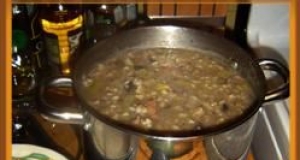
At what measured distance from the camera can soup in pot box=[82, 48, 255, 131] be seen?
2.74 feet

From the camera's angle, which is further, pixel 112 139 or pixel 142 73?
pixel 142 73

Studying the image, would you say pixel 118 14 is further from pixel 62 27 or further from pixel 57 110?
pixel 57 110

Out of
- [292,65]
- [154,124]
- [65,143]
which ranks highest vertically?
[292,65]

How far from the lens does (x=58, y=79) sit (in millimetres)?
829

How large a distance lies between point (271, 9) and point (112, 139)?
53 cm

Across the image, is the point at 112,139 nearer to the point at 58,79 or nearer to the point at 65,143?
the point at 58,79

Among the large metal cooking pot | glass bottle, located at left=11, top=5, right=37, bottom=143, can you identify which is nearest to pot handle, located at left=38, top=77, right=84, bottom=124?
the large metal cooking pot

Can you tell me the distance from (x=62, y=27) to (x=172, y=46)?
0.24 metres

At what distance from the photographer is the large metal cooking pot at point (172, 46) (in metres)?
0.73

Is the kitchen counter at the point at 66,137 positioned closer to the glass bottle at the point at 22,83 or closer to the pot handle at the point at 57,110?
the glass bottle at the point at 22,83

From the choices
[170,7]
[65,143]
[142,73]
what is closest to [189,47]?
[142,73]

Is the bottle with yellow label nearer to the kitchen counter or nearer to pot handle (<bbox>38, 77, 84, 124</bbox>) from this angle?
the kitchen counter

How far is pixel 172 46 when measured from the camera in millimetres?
982

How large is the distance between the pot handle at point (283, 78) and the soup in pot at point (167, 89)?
0.05 metres
